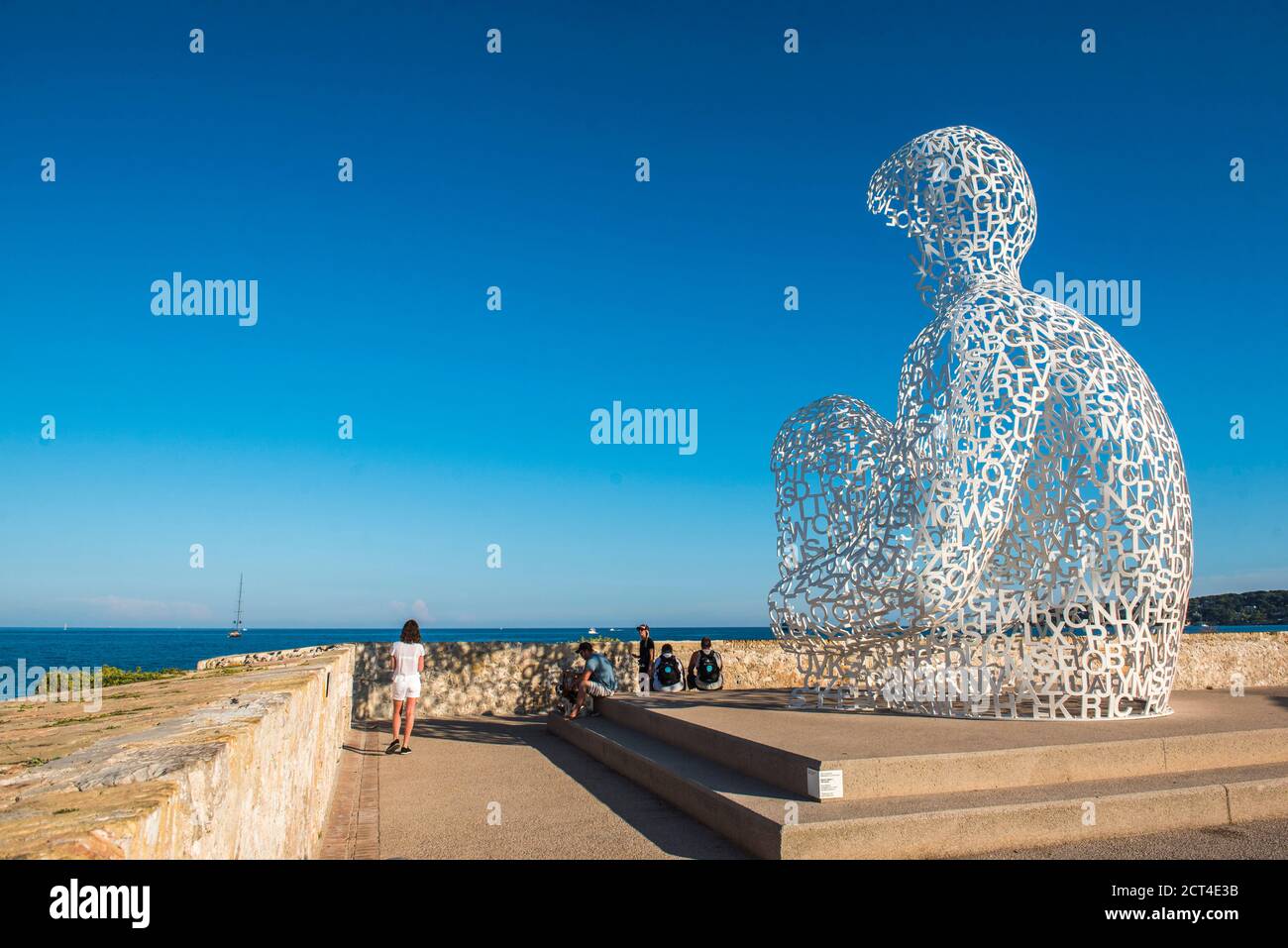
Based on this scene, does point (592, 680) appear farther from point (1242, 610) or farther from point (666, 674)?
point (1242, 610)

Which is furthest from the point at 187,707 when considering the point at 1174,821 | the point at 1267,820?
the point at 1267,820

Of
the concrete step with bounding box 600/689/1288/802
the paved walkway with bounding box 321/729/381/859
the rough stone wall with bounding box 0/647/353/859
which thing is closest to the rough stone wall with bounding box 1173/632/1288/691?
the concrete step with bounding box 600/689/1288/802

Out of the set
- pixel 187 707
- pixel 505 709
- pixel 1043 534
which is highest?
pixel 1043 534

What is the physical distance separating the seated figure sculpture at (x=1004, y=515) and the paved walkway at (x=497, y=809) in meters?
2.84

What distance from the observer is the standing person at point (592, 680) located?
11.1 meters

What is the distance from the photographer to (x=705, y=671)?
12.6m

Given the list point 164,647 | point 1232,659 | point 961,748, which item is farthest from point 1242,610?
point 164,647

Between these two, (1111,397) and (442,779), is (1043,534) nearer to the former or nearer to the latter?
(1111,397)

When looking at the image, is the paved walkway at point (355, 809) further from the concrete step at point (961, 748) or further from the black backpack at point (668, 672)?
the black backpack at point (668, 672)

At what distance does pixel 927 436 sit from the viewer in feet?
26.6

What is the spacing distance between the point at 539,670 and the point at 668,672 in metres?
2.33

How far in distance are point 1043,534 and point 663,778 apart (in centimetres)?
411
